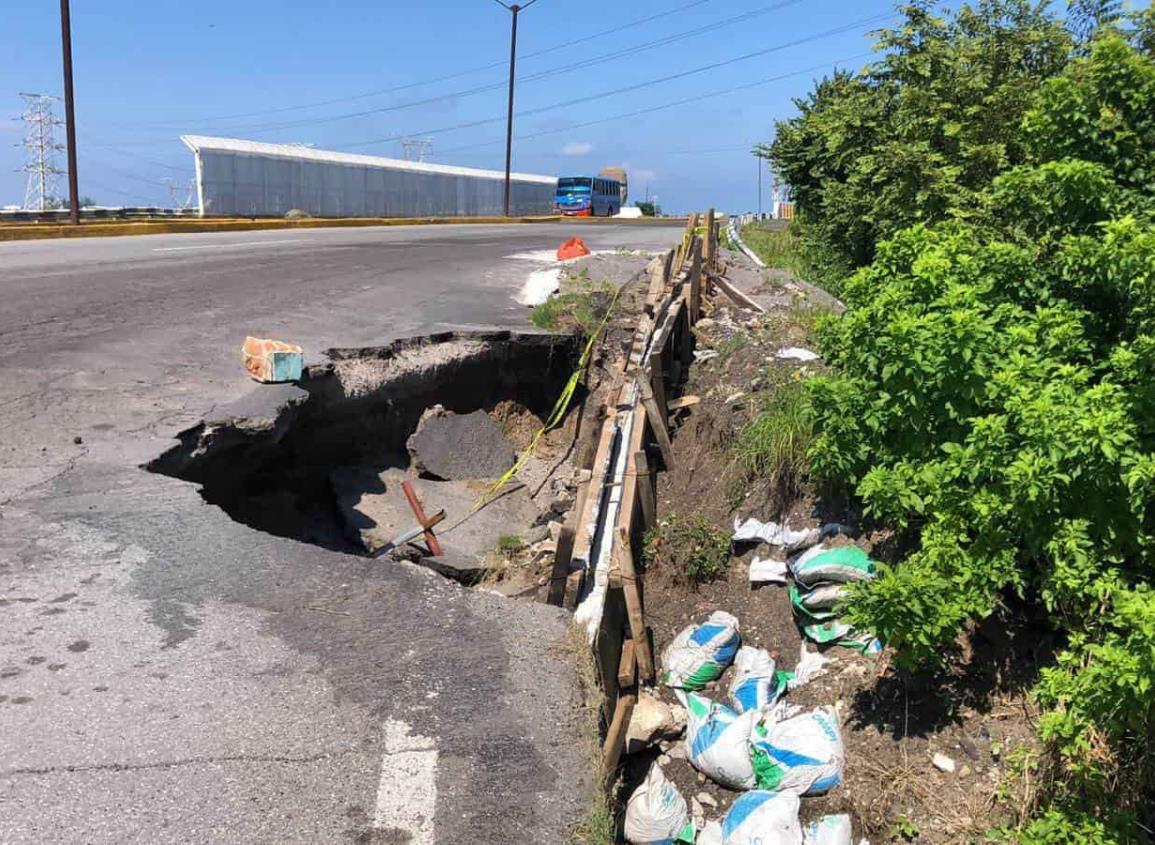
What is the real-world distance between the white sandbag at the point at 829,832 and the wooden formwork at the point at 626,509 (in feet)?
3.15

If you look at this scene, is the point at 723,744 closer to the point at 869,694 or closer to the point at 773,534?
the point at 869,694

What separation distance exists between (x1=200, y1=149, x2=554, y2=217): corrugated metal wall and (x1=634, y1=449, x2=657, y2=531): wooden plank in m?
27.7

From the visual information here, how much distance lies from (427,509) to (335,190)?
32.5 meters

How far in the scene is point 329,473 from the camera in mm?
7340

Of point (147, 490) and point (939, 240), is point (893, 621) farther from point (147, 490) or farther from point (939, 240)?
point (147, 490)

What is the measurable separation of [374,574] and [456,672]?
0.86 meters

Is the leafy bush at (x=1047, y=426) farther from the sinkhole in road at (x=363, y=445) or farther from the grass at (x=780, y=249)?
the grass at (x=780, y=249)

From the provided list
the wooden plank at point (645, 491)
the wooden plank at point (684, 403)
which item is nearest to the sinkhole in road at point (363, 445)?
the wooden plank at point (645, 491)

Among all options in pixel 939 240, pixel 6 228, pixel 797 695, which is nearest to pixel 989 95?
pixel 939 240

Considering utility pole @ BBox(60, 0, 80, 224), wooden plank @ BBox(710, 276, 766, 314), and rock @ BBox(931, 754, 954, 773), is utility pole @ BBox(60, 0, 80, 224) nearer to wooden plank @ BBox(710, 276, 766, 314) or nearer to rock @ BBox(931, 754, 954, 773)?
wooden plank @ BBox(710, 276, 766, 314)

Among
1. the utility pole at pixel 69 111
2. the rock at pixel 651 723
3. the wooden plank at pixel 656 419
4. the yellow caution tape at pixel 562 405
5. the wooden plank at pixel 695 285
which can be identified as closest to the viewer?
the rock at pixel 651 723

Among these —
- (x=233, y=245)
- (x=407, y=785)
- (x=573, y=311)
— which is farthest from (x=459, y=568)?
(x=233, y=245)

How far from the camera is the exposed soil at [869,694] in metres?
4.16

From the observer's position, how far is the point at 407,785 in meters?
2.68
